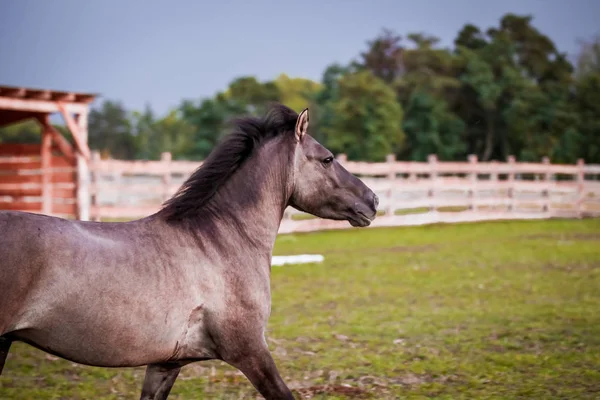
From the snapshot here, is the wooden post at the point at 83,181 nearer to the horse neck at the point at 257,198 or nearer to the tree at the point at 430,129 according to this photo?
the horse neck at the point at 257,198

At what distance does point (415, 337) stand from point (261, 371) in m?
3.91

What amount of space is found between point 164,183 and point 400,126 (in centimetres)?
4483

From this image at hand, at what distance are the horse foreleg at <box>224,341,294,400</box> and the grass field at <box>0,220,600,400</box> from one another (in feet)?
5.02

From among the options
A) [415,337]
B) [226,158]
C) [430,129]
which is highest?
[430,129]

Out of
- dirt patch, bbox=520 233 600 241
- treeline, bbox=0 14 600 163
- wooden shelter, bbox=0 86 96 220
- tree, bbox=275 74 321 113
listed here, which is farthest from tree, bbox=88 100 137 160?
dirt patch, bbox=520 233 600 241

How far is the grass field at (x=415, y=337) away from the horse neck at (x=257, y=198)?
166 cm

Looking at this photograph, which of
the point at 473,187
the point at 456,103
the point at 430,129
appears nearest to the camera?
the point at 473,187

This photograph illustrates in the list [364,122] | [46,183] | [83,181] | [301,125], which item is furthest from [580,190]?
[364,122]

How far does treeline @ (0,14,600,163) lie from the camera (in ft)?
181

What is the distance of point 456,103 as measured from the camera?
67312mm

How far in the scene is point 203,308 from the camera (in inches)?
145

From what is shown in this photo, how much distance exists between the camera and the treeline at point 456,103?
55.2 metres

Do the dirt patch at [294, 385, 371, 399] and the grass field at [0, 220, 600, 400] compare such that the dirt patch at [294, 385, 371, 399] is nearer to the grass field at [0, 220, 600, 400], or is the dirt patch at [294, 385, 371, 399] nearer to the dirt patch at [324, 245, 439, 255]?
the grass field at [0, 220, 600, 400]

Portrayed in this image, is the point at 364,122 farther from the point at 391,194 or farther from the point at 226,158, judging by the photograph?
the point at 226,158
